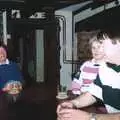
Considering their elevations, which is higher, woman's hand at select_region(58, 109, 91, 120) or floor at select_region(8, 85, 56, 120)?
woman's hand at select_region(58, 109, 91, 120)

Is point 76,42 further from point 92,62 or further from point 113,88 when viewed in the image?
point 113,88

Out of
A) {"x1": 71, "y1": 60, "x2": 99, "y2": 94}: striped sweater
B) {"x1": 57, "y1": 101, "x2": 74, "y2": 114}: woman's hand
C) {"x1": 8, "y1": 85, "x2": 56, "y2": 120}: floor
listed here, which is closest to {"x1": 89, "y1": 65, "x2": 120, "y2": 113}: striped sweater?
{"x1": 57, "y1": 101, "x2": 74, "y2": 114}: woman's hand

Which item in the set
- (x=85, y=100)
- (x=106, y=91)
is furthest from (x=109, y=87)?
(x=85, y=100)

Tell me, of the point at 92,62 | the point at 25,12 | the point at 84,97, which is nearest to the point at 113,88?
the point at 84,97

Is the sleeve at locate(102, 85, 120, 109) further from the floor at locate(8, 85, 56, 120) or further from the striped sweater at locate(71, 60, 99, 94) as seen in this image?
the striped sweater at locate(71, 60, 99, 94)

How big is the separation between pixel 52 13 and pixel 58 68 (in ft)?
3.92

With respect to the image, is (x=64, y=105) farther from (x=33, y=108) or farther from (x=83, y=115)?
(x=33, y=108)

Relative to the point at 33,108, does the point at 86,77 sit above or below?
above

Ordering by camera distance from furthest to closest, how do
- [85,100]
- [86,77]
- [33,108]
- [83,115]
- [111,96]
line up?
[86,77], [33,108], [85,100], [111,96], [83,115]

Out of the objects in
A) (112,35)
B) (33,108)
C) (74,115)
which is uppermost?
(112,35)

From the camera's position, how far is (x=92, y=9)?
6.94m

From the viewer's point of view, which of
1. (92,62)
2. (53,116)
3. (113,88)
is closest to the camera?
(113,88)

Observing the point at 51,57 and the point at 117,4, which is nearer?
the point at 117,4

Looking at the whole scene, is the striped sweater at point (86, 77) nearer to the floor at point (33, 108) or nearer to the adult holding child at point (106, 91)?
the floor at point (33, 108)
